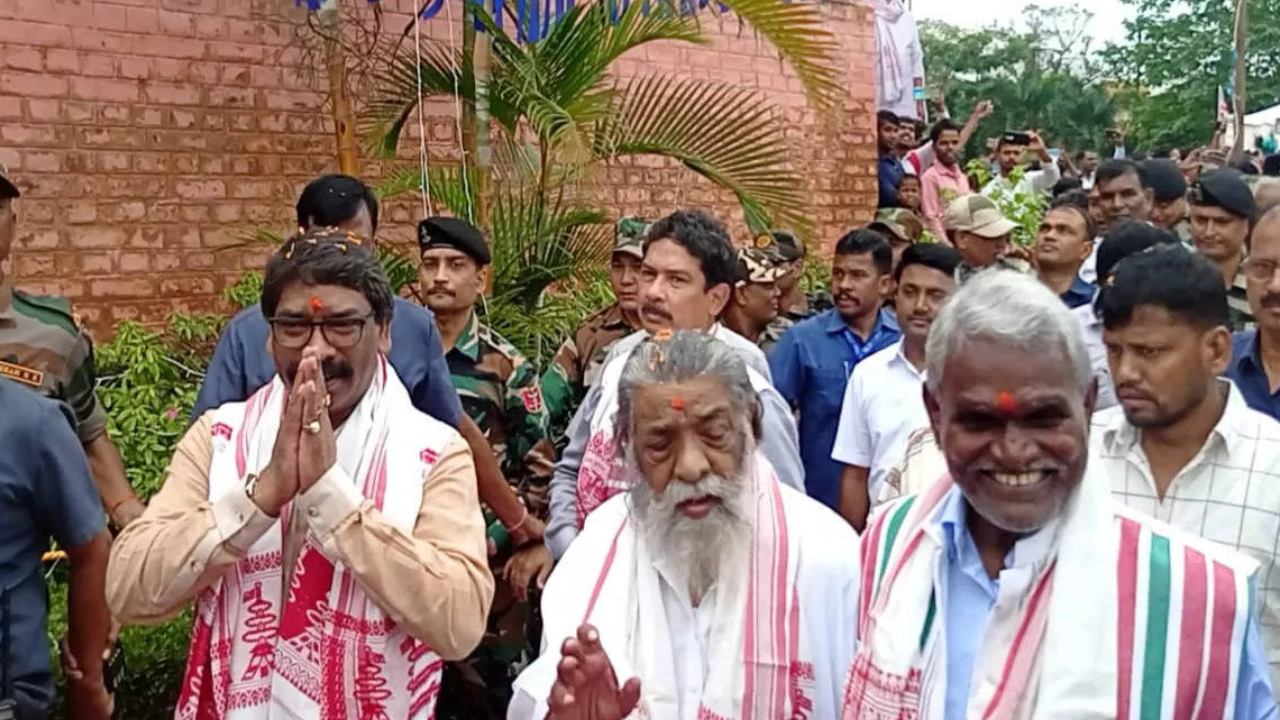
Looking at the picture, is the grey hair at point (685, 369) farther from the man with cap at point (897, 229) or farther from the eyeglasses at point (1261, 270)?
the man with cap at point (897, 229)

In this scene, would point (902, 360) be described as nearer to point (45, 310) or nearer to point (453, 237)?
point (453, 237)

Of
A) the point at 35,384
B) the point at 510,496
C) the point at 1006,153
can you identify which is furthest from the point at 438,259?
the point at 1006,153

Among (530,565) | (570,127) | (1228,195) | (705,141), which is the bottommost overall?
(530,565)

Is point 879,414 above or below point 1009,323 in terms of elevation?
below

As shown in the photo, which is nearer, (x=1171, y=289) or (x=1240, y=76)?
(x=1171, y=289)

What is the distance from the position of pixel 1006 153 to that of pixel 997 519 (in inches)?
397

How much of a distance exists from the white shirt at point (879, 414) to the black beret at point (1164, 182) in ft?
9.67

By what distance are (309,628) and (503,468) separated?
1.86 meters

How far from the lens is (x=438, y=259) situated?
186 inches

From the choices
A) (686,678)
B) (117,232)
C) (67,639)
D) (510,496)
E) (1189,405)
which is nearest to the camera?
(686,678)

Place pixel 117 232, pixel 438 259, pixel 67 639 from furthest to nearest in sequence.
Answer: pixel 117 232 < pixel 438 259 < pixel 67 639

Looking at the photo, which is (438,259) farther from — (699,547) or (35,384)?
(699,547)

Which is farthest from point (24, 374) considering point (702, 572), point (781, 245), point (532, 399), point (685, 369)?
point (781, 245)

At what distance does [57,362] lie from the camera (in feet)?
12.1
